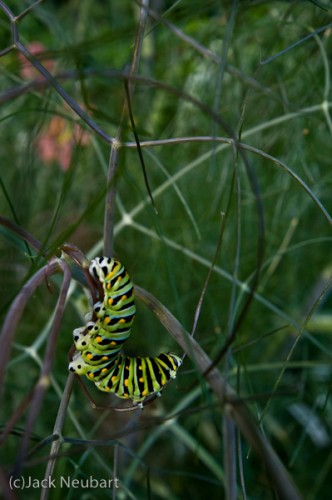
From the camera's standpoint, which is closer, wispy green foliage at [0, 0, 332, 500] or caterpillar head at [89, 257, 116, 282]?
caterpillar head at [89, 257, 116, 282]

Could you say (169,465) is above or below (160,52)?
below

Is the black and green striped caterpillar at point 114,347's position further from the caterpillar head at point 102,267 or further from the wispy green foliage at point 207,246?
the wispy green foliage at point 207,246

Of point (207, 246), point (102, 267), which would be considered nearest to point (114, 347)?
point (102, 267)

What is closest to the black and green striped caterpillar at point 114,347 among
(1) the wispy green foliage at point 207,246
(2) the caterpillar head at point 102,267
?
(2) the caterpillar head at point 102,267

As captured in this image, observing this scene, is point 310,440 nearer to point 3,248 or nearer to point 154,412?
point 154,412

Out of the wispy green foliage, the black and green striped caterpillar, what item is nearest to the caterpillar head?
the black and green striped caterpillar

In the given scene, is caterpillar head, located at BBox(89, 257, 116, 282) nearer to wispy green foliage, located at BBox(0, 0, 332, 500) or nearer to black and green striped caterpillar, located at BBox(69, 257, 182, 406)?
black and green striped caterpillar, located at BBox(69, 257, 182, 406)

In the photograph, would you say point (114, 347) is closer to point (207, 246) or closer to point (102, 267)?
point (102, 267)

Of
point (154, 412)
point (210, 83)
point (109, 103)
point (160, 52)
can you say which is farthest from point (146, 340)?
point (160, 52)
